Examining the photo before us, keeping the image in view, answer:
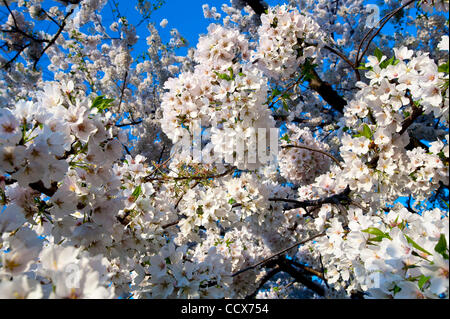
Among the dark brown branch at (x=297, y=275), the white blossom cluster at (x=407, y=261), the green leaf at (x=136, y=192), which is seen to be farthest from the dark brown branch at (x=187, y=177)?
the dark brown branch at (x=297, y=275)

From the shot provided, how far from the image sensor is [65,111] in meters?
1.51

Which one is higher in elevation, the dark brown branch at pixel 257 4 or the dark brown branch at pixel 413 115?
the dark brown branch at pixel 257 4

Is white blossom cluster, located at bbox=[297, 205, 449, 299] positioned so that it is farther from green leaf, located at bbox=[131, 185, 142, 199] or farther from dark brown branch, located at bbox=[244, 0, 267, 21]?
dark brown branch, located at bbox=[244, 0, 267, 21]

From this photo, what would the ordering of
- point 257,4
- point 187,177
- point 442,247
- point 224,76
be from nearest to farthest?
point 442,247 < point 224,76 < point 187,177 < point 257,4

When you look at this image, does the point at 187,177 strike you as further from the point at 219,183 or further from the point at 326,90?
the point at 326,90

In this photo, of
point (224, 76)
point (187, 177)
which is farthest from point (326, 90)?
point (187, 177)

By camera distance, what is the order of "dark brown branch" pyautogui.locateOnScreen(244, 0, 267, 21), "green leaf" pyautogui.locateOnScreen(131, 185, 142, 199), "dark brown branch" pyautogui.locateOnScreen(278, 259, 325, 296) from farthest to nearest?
"dark brown branch" pyautogui.locateOnScreen(244, 0, 267, 21) < "dark brown branch" pyautogui.locateOnScreen(278, 259, 325, 296) < "green leaf" pyautogui.locateOnScreen(131, 185, 142, 199)

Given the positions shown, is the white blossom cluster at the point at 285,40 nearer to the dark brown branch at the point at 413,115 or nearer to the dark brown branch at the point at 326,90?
the dark brown branch at the point at 413,115

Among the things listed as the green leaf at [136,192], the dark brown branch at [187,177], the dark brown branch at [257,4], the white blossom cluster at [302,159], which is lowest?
the green leaf at [136,192]

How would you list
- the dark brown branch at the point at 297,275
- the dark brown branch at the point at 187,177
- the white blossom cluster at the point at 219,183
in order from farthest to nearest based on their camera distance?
the dark brown branch at the point at 297,275, the dark brown branch at the point at 187,177, the white blossom cluster at the point at 219,183

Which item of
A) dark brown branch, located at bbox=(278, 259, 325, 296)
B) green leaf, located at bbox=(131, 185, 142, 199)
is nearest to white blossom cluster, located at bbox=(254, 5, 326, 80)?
green leaf, located at bbox=(131, 185, 142, 199)

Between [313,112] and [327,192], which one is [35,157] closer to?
[327,192]

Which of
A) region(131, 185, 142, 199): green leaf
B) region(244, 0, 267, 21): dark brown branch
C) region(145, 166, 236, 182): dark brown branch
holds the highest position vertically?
region(244, 0, 267, 21): dark brown branch

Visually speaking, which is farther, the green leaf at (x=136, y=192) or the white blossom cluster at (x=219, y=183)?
the green leaf at (x=136, y=192)
